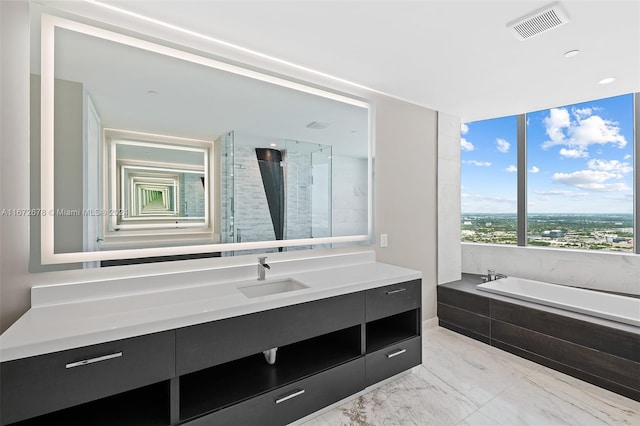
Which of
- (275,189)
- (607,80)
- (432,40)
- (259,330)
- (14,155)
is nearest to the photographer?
(14,155)

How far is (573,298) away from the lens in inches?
117

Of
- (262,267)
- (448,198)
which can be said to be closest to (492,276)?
(448,198)

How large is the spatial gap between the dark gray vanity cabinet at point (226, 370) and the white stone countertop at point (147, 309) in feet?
0.14

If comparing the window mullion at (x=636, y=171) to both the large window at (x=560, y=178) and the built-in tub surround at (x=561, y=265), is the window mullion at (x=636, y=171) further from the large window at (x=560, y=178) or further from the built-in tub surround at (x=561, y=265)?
the built-in tub surround at (x=561, y=265)

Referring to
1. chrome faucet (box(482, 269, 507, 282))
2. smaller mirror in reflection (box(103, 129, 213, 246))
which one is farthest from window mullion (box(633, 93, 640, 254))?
smaller mirror in reflection (box(103, 129, 213, 246))

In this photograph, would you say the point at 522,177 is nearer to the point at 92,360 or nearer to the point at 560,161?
the point at 560,161

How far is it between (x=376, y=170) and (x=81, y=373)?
7.83 ft

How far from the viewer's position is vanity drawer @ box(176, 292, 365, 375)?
1365 mm

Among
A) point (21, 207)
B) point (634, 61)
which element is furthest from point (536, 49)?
point (21, 207)

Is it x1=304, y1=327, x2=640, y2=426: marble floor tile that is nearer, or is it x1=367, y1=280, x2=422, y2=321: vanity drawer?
x1=304, y1=327, x2=640, y2=426: marble floor tile

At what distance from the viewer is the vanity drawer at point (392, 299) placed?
2020mm

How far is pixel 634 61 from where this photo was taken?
217 centimetres

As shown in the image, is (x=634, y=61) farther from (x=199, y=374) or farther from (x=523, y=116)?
(x=199, y=374)

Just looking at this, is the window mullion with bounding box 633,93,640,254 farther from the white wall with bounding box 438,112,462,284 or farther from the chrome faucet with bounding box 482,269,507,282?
the white wall with bounding box 438,112,462,284
